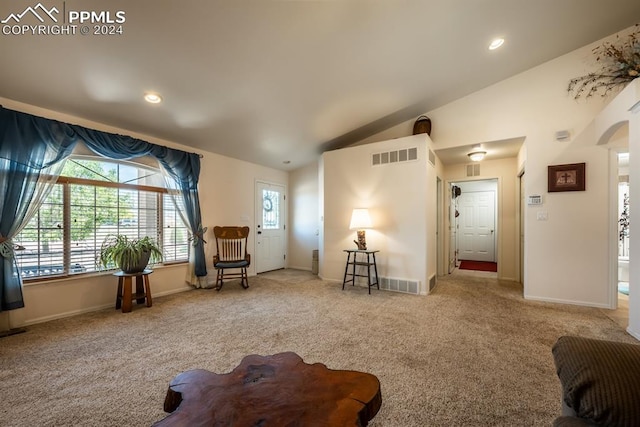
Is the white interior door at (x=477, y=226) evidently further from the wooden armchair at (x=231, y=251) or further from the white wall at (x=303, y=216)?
the wooden armchair at (x=231, y=251)

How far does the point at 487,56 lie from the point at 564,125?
1.51 meters

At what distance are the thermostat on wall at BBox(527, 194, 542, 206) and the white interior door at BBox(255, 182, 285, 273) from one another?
4.66 meters

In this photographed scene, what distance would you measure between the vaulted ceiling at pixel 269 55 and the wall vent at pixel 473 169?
5.83ft

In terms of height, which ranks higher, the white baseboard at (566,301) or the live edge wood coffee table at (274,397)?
the live edge wood coffee table at (274,397)

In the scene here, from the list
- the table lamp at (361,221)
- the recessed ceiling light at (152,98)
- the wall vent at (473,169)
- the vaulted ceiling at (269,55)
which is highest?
the vaulted ceiling at (269,55)

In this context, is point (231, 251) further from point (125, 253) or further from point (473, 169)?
point (473, 169)

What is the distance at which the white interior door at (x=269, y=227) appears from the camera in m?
5.60

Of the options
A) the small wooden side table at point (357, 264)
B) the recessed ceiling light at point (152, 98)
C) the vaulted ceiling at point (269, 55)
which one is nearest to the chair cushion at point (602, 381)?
the vaulted ceiling at point (269, 55)

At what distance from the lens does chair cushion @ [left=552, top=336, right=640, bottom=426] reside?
0.79 metres

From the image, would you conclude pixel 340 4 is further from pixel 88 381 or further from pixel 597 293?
pixel 597 293

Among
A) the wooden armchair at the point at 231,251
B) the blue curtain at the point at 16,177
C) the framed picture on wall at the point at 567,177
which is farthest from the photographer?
the wooden armchair at the point at 231,251

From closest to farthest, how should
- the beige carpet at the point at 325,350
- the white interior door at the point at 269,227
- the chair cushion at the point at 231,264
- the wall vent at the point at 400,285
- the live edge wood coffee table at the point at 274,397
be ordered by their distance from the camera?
1. the live edge wood coffee table at the point at 274,397
2. the beige carpet at the point at 325,350
3. the wall vent at the point at 400,285
4. the chair cushion at the point at 231,264
5. the white interior door at the point at 269,227

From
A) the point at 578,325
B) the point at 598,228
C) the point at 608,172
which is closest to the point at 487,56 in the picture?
the point at 608,172

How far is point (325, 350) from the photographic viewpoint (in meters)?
2.25
